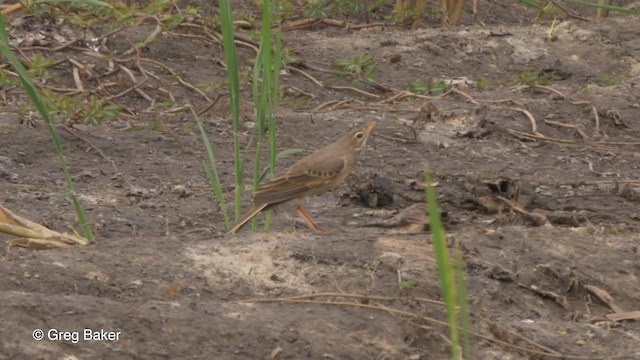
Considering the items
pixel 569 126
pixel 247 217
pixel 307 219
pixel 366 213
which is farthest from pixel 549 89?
pixel 247 217

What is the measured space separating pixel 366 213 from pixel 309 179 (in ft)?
2.66

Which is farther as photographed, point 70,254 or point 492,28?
point 492,28

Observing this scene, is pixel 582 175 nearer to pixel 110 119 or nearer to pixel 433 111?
pixel 433 111

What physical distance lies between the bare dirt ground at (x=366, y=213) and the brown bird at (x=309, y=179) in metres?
0.19

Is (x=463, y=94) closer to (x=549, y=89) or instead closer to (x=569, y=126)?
(x=549, y=89)

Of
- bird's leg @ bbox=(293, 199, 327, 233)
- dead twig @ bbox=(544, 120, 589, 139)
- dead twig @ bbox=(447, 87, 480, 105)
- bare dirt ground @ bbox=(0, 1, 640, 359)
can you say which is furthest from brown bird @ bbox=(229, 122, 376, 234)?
dead twig @ bbox=(447, 87, 480, 105)

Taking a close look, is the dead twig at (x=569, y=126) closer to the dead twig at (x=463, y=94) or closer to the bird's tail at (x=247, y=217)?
the dead twig at (x=463, y=94)

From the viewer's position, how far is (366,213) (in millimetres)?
7730

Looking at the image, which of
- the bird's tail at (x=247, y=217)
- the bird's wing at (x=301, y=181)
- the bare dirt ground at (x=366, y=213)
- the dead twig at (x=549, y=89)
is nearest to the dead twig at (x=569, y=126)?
the bare dirt ground at (x=366, y=213)

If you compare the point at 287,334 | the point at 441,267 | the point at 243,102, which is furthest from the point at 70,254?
the point at 243,102

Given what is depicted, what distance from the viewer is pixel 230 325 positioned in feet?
16.7

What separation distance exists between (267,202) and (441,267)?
3.45 m

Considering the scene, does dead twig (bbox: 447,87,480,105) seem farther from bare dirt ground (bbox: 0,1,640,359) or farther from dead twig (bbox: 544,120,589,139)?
dead twig (bbox: 544,120,589,139)

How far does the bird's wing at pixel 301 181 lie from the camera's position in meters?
6.76
